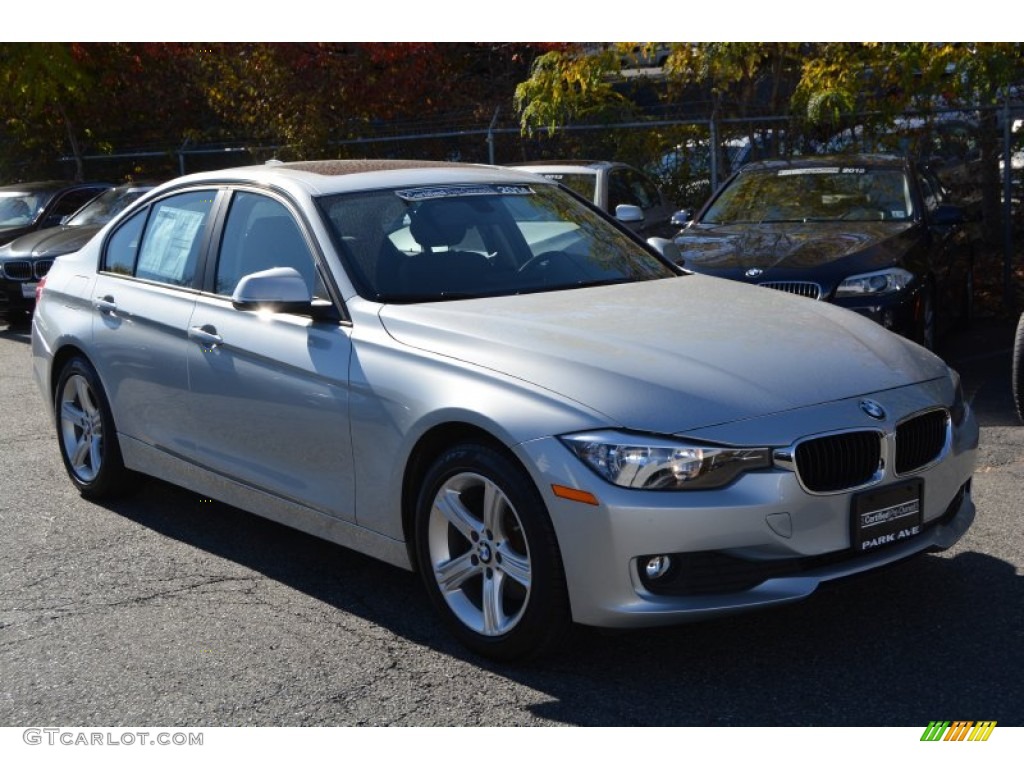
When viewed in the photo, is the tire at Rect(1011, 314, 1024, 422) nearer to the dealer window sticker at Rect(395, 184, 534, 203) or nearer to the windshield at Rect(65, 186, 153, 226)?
the dealer window sticker at Rect(395, 184, 534, 203)

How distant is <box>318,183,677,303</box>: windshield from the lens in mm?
5371

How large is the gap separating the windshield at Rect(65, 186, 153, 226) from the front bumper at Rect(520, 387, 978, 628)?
39.4 feet

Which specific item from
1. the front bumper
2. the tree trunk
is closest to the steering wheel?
the front bumper

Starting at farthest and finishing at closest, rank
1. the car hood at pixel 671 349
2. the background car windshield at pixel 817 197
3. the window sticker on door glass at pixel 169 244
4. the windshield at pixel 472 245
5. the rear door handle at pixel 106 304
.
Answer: the background car windshield at pixel 817 197 → the rear door handle at pixel 106 304 → the window sticker on door glass at pixel 169 244 → the windshield at pixel 472 245 → the car hood at pixel 671 349

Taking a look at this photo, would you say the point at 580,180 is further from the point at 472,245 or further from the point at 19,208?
the point at 19,208

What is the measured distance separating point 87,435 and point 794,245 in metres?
4.86

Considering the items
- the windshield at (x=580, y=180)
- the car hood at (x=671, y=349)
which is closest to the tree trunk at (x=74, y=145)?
the windshield at (x=580, y=180)

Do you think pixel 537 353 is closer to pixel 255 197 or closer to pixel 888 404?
pixel 888 404

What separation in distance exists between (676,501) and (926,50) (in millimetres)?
9736

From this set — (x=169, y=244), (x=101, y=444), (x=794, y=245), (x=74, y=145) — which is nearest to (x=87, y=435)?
(x=101, y=444)

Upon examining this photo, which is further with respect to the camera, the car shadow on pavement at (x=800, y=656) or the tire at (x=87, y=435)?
the tire at (x=87, y=435)

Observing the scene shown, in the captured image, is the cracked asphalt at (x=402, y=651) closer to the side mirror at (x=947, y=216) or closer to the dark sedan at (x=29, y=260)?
the side mirror at (x=947, y=216)

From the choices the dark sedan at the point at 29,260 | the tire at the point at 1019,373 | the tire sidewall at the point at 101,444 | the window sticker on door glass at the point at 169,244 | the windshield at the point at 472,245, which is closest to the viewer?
the windshield at the point at 472,245

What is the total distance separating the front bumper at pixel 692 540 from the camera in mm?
4121
